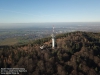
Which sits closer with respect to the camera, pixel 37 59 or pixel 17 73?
pixel 17 73

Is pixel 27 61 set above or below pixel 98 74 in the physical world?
above

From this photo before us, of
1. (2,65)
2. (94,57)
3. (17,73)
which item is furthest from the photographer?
(94,57)

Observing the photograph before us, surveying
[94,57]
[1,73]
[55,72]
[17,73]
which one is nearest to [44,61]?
[55,72]

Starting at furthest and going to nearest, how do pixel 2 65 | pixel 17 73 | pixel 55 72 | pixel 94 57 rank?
1. pixel 94 57
2. pixel 2 65
3. pixel 55 72
4. pixel 17 73

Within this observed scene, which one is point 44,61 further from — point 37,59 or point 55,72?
point 55,72

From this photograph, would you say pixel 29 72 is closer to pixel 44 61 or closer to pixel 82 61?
pixel 44 61

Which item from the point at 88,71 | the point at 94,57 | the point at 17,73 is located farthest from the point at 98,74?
the point at 17,73

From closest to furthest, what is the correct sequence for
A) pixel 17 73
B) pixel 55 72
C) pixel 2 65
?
pixel 17 73
pixel 55 72
pixel 2 65

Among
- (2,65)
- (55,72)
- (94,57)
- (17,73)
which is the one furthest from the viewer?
(94,57)

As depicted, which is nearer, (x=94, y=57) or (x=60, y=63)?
(x=60, y=63)
